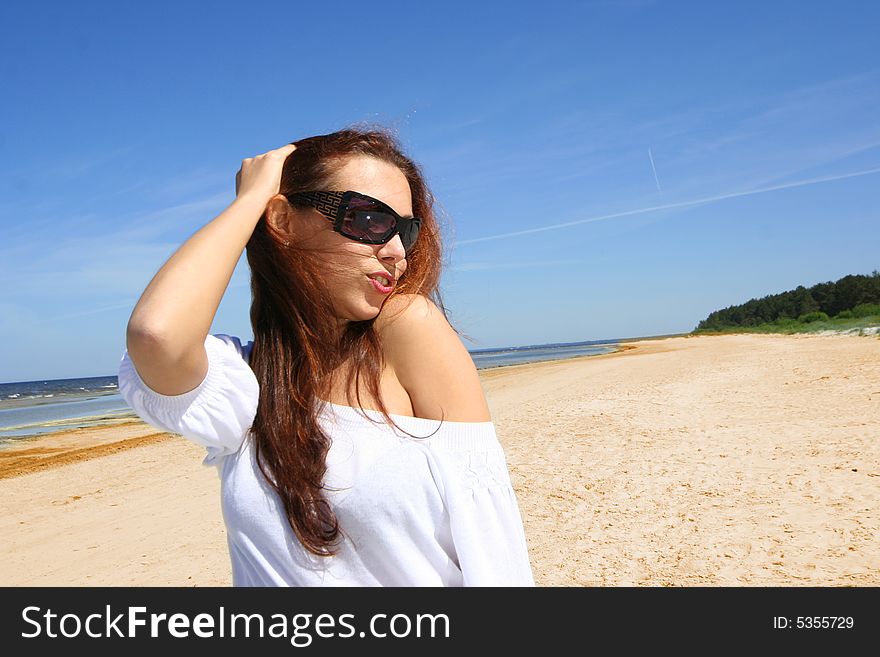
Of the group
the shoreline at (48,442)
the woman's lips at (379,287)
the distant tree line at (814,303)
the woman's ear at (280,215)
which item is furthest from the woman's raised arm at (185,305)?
the distant tree line at (814,303)

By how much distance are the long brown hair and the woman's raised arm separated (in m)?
0.16

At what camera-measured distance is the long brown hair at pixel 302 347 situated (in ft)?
4.35

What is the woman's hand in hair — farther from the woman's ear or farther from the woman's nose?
the woman's nose

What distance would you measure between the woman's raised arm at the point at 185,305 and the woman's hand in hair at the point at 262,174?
0.08m

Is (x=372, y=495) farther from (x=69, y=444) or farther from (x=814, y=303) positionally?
(x=814, y=303)

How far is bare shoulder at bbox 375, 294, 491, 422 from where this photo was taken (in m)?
1.37

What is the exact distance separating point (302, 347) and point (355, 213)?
325 mm

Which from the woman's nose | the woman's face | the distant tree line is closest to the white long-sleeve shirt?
the woman's face

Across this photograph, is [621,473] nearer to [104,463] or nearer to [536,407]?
[536,407]

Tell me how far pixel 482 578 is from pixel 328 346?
59cm

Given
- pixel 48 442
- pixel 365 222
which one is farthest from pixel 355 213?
pixel 48 442

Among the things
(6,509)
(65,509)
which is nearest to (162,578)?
(65,509)

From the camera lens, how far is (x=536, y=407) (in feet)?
45.9
